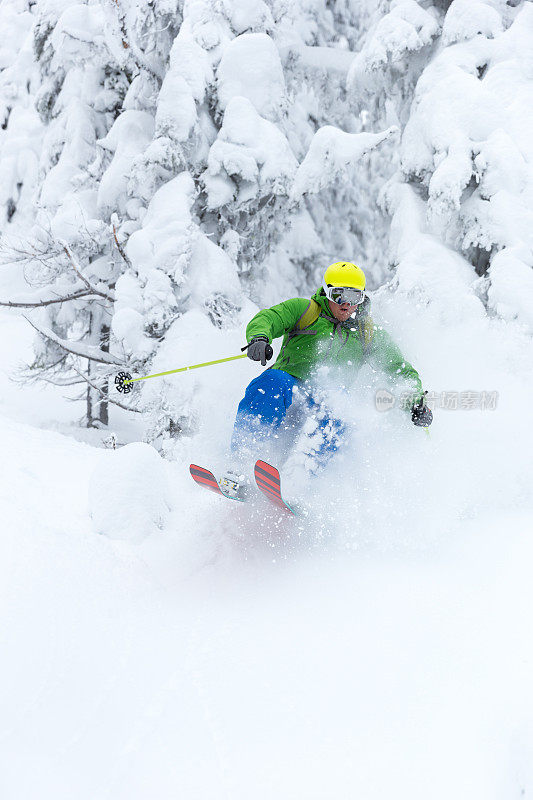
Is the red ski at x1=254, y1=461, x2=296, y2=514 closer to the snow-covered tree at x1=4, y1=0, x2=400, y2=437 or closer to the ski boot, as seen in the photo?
the ski boot

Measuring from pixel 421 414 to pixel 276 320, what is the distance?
1260mm

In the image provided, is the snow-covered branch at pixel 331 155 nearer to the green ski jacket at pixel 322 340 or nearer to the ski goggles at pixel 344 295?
the green ski jacket at pixel 322 340

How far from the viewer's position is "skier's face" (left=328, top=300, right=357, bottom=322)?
4363 mm

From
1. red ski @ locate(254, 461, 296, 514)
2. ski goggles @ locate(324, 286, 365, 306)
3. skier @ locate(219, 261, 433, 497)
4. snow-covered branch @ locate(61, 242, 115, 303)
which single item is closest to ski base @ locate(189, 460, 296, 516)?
red ski @ locate(254, 461, 296, 514)

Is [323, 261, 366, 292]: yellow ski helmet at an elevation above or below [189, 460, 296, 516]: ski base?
above

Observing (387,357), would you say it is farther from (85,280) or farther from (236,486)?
(85,280)

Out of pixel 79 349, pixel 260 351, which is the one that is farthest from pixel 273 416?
pixel 79 349

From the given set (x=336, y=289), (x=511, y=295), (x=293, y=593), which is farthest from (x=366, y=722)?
(x=511, y=295)

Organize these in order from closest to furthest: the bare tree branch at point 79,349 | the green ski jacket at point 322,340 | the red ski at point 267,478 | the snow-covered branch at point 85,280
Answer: the red ski at point 267,478
the green ski jacket at point 322,340
the snow-covered branch at point 85,280
the bare tree branch at point 79,349

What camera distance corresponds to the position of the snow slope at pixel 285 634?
1791mm

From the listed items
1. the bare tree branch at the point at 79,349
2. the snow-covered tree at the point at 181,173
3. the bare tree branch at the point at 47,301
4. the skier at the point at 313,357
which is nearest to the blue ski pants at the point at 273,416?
the skier at the point at 313,357

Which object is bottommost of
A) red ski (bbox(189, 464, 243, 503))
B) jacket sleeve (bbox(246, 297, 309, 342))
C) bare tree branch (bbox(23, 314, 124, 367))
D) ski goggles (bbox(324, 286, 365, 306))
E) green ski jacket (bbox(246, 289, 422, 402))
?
bare tree branch (bbox(23, 314, 124, 367))

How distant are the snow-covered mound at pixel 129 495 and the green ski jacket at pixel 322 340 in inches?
49.3

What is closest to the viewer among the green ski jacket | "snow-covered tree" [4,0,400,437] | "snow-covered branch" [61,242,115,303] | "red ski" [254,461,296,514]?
"red ski" [254,461,296,514]
